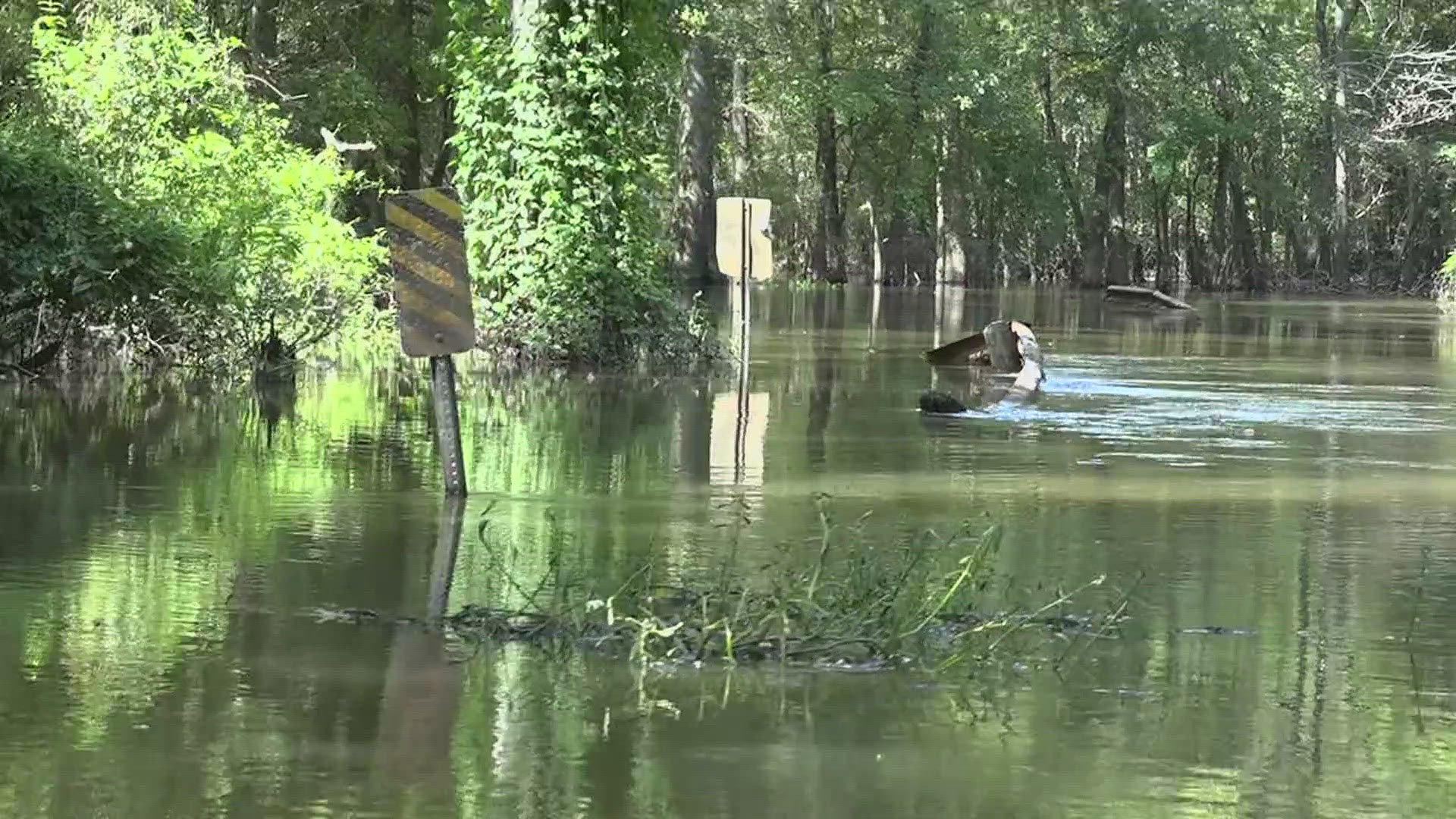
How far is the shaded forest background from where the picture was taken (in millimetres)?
22125

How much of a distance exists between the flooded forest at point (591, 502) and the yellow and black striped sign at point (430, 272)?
0.09 feet

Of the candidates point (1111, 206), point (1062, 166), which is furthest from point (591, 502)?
point (1062, 166)

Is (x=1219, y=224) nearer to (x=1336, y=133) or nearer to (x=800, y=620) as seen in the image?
(x=1336, y=133)

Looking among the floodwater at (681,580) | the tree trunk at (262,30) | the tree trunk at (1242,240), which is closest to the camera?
the floodwater at (681,580)

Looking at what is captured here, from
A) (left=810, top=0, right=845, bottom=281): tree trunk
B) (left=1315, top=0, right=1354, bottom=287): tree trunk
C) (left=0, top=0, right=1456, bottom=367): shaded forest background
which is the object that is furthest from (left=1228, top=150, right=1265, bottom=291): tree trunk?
(left=810, top=0, right=845, bottom=281): tree trunk

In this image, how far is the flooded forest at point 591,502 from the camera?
267 inches

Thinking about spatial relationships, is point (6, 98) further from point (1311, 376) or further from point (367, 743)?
point (367, 743)

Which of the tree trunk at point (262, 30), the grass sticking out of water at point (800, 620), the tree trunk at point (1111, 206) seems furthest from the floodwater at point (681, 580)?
the tree trunk at point (1111, 206)

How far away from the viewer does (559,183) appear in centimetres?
2298

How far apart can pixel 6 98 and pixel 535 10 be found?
827 cm

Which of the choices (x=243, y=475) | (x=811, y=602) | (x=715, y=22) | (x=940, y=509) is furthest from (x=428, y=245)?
(x=715, y=22)

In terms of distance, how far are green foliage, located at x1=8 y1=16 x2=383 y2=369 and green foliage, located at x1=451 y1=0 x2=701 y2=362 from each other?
155 cm

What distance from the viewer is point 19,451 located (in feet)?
47.1

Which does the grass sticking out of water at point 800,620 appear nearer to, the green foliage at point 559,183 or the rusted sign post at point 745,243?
the green foliage at point 559,183
